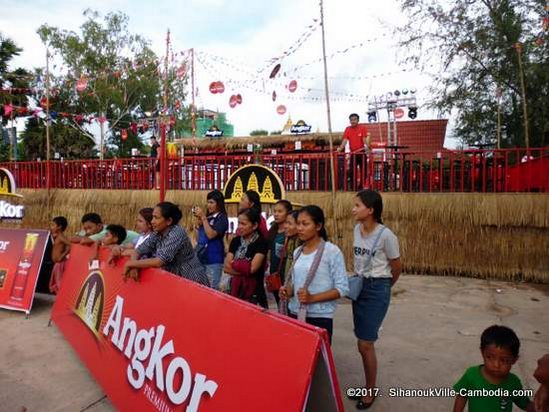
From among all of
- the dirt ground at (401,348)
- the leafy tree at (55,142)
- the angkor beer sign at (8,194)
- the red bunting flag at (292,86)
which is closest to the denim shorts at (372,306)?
the dirt ground at (401,348)

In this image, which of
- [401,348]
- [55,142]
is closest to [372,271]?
[401,348]

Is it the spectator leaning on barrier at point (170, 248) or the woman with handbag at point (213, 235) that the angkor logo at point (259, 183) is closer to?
the woman with handbag at point (213, 235)

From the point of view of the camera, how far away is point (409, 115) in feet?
46.5

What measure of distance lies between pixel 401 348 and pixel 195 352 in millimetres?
2579

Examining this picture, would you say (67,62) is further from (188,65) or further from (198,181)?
(198,181)

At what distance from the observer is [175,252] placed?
11.0ft

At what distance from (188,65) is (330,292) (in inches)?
625

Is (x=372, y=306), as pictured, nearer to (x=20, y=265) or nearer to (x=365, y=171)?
(x=20, y=265)

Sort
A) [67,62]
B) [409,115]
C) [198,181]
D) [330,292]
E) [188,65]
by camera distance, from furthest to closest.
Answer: [67,62] → [188,65] → [409,115] → [198,181] → [330,292]

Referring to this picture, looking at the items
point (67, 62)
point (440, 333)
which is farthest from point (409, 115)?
point (67, 62)

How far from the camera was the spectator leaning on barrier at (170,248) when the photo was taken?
3.32m

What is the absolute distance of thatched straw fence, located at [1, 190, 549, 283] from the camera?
21.9 ft

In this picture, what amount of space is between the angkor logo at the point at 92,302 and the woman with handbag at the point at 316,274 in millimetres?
1887

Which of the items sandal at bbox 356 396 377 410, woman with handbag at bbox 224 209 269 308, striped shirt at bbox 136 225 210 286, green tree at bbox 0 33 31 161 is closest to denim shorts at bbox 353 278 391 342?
sandal at bbox 356 396 377 410
